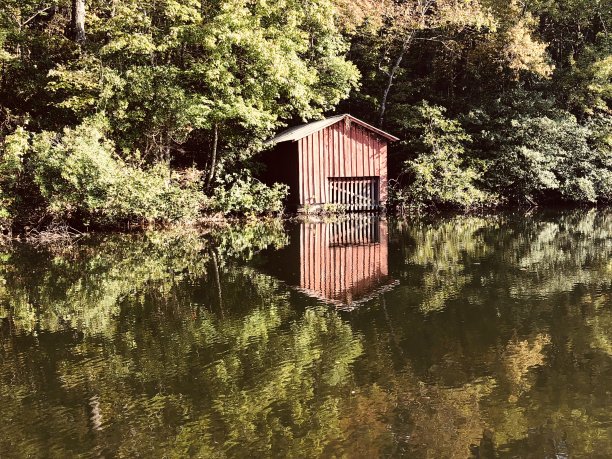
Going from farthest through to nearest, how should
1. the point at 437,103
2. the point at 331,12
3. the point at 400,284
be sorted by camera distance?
1. the point at 437,103
2. the point at 331,12
3. the point at 400,284

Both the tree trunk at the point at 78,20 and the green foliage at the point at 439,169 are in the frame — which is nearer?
the tree trunk at the point at 78,20

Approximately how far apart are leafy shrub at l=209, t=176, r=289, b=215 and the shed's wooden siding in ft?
12.4

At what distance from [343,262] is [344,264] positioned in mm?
236

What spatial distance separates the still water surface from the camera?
4.02 metres

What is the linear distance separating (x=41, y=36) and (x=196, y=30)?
5.87m

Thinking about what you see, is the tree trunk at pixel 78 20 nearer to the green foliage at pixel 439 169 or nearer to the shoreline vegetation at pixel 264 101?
the shoreline vegetation at pixel 264 101

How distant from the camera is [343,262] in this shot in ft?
37.1

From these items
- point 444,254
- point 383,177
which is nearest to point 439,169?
point 383,177

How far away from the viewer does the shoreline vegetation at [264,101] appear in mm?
17516

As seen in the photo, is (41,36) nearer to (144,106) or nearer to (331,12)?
(144,106)

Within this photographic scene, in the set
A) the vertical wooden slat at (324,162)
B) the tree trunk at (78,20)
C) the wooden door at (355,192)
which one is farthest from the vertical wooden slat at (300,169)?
the tree trunk at (78,20)

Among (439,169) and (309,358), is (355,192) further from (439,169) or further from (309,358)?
(309,358)

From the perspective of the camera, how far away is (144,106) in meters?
19.6

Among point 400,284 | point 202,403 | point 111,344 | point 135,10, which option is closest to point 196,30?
point 135,10
